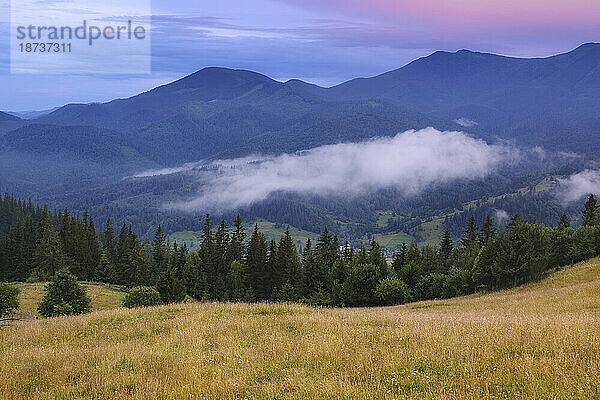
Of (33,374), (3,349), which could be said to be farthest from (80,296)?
(33,374)

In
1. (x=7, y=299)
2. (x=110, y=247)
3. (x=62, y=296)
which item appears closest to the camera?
(x=62, y=296)

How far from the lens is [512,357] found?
1012 centimetres

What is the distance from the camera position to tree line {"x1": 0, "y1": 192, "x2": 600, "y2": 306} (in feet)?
183

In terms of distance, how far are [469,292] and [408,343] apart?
5166 cm

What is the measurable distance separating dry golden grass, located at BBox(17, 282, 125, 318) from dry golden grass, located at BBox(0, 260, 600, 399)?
126ft

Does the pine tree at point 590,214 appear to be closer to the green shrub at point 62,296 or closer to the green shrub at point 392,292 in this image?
the green shrub at point 392,292

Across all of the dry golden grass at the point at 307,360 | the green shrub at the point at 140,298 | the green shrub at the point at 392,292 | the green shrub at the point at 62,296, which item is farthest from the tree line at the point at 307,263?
the dry golden grass at the point at 307,360

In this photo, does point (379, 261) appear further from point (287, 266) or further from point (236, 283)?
point (236, 283)

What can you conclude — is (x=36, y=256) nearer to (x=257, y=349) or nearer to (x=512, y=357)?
(x=257, y=349)

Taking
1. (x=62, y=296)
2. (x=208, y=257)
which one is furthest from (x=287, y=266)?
(x=62, y=296)

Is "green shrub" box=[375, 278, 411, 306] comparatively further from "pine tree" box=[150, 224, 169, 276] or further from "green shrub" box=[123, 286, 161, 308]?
"pine tree" box=[150, 224, 169, 276]

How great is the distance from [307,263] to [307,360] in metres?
64.7

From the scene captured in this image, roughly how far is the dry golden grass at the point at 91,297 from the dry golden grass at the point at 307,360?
3853cm

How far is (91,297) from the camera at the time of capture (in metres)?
55.9
